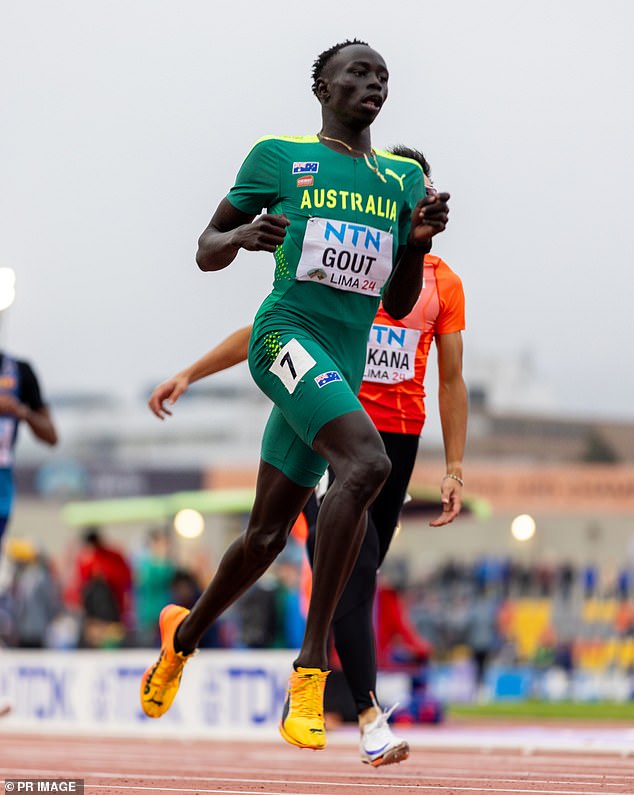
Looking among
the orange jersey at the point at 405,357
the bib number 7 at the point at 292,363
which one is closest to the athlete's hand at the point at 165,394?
the orange jersey at the point at 405,357

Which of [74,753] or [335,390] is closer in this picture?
[335,390]

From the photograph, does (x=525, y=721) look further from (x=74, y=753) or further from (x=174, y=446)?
(x=174, y=446)

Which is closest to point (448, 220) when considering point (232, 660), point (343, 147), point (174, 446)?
point (343, 147)

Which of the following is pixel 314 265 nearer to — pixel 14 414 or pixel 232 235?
pixel 232 235

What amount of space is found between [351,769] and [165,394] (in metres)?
1.86

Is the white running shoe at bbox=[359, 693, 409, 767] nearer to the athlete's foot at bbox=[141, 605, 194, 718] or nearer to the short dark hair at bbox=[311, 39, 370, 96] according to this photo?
the athlete's foot at bbox=[141, 605, 194, 718]

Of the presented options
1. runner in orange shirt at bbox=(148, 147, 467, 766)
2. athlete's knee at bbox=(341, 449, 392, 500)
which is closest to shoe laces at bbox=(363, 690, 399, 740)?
runner in orange shirt at bbox=(148, 147, 467, 766)

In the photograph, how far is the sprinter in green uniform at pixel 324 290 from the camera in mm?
5605

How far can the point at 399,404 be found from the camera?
279 inches

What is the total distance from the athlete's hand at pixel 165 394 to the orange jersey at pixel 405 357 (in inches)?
33.1

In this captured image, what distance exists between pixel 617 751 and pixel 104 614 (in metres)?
9.24

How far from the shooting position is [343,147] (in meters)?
5.96

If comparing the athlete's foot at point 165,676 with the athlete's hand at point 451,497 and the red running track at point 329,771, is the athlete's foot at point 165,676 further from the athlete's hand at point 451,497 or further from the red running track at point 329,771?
the athlete's hand at point 451,497

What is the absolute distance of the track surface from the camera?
567 cm
